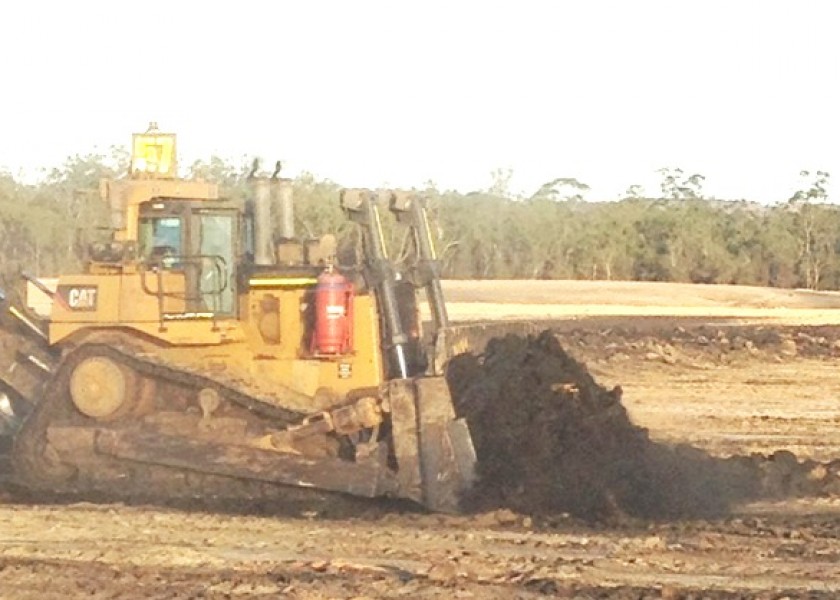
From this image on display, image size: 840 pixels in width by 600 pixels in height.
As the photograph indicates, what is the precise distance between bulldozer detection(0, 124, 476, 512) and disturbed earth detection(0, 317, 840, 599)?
41cm

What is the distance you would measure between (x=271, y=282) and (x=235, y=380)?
0.99 meters

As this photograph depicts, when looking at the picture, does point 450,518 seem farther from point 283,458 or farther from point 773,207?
point 773,207

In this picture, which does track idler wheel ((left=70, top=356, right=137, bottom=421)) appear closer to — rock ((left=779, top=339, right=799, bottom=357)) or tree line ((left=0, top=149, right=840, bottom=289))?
rock ((left=779, top=339, right=799, bottom=357))

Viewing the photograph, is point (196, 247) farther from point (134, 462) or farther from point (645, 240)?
point (645, 240)

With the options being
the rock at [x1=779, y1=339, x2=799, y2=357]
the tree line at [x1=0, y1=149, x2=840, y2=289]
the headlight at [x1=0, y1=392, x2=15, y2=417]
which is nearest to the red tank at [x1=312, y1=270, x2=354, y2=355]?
the headlight at [x1=0, y1=392, x2=15, y2=417]

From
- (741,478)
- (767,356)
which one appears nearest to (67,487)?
(741,478)

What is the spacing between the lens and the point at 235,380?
44.7ft

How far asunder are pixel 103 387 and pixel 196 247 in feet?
4.66

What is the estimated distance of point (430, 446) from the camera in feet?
42.4

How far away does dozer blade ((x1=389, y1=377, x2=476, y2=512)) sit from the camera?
12.9m

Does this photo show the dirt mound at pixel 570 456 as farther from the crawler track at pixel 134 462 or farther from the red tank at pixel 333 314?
the crawler track at pixel 134 462

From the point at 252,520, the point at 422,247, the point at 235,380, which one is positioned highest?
the point at 422,247

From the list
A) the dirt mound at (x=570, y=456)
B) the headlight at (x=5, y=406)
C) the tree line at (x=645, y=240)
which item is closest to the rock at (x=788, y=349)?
the dirt mound at (x=570, y=456)

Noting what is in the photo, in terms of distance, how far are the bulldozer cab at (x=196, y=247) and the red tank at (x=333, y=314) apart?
0.79 meters
